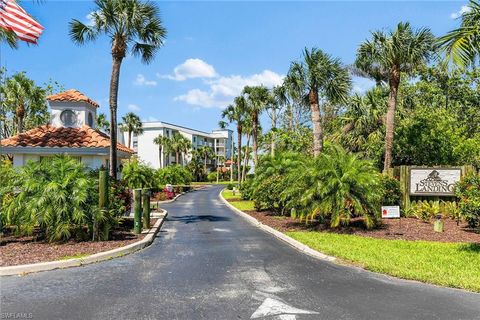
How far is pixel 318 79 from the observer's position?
19.9 metres

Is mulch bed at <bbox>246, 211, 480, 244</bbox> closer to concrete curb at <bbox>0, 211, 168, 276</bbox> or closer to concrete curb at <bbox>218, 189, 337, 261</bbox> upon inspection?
concrete curb at <bbox>218, 189, 337, 261</bbox>

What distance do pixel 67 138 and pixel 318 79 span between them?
1266 centimetres

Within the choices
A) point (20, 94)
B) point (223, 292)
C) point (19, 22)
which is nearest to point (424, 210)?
point (223, 292)

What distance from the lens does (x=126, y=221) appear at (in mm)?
15523

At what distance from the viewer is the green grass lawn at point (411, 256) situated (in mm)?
7753

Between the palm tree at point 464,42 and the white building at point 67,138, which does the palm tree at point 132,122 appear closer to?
the white building at point 67,138

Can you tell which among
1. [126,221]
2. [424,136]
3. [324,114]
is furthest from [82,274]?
[324,114]

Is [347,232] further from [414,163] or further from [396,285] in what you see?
[414,163]

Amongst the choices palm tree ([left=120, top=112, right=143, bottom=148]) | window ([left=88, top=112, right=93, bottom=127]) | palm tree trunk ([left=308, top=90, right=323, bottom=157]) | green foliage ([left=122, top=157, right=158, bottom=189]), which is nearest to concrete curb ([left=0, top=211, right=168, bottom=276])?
palm tree trunk ([left=308, top=90, right=323, bottom=157])

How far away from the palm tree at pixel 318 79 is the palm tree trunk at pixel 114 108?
824cm

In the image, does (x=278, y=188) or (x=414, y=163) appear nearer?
(x=278, y=188)

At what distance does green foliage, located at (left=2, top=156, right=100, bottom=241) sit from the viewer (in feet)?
33.9

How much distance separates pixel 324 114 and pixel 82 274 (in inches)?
1532

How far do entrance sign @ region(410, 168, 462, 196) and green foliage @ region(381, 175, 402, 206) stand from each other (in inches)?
24.0
